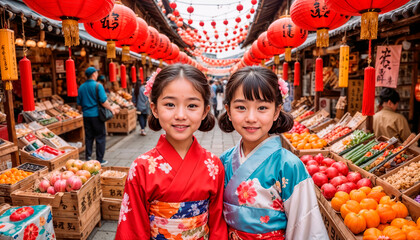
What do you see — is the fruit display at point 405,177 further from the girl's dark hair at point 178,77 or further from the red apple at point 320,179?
the girl's dark hair at point 178,77

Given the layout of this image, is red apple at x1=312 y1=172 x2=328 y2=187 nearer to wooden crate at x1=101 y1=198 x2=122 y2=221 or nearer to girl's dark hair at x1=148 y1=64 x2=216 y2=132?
girl's dark hair at x1=148 y1=64 x2=216 y2=132

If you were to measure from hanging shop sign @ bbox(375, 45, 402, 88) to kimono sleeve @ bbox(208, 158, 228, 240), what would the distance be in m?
5.73

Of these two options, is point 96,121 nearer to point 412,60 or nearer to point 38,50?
point 38,50

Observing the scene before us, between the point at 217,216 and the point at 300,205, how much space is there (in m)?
0.68

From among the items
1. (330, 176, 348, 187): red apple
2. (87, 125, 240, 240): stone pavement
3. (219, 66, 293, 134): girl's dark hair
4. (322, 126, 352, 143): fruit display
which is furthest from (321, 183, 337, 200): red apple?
(87, 125, 240, 240): stone pavement

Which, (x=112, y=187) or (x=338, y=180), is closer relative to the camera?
(x=338, y=180)

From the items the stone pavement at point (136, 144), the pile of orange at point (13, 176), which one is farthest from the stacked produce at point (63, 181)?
the stone pavement at point (136, 144)

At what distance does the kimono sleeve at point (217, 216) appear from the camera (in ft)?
7.48

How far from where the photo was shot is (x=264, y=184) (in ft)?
7.24

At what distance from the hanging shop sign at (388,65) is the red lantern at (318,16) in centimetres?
251

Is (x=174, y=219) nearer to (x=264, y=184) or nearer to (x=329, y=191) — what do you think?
(x=264, y=184)

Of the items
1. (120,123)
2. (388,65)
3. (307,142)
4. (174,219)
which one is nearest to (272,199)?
(174,219)

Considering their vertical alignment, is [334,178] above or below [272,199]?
below

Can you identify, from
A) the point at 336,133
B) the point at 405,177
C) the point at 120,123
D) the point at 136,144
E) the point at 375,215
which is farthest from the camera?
the point at 120,123
